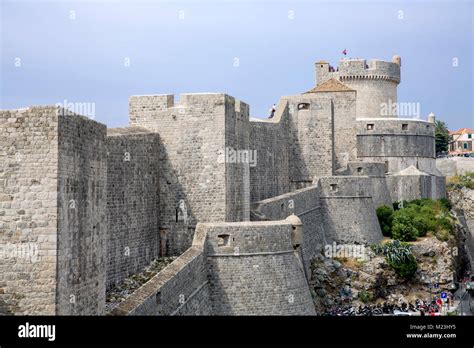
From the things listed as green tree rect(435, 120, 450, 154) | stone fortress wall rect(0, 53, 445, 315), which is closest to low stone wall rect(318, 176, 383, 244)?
stone fortress wall rect(0, 53, 445, 315)

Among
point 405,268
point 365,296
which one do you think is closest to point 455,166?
point 405,268

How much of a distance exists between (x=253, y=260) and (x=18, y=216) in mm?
9504

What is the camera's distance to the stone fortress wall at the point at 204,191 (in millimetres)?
12289

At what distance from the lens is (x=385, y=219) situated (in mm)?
36625

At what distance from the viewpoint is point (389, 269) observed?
32.7 metres

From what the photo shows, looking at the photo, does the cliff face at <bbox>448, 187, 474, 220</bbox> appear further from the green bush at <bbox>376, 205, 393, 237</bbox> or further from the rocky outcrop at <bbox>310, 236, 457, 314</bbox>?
the rocky outcrop at <bbox>310, 236, 457, 314</bbox>

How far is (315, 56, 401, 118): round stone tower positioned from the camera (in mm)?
46094

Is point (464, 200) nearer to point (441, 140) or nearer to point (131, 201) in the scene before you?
point (441, 140)

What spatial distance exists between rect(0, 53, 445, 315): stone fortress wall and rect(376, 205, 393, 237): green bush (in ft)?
2.97

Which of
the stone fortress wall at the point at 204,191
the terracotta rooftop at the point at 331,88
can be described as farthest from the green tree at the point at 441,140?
the terracotta rooftop at the point at 331,88

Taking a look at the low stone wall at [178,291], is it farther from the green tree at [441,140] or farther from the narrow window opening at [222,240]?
the green tree at [441,140]

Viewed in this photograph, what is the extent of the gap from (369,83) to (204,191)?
86.0 ft

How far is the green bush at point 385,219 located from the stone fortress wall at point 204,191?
904 millimetres
